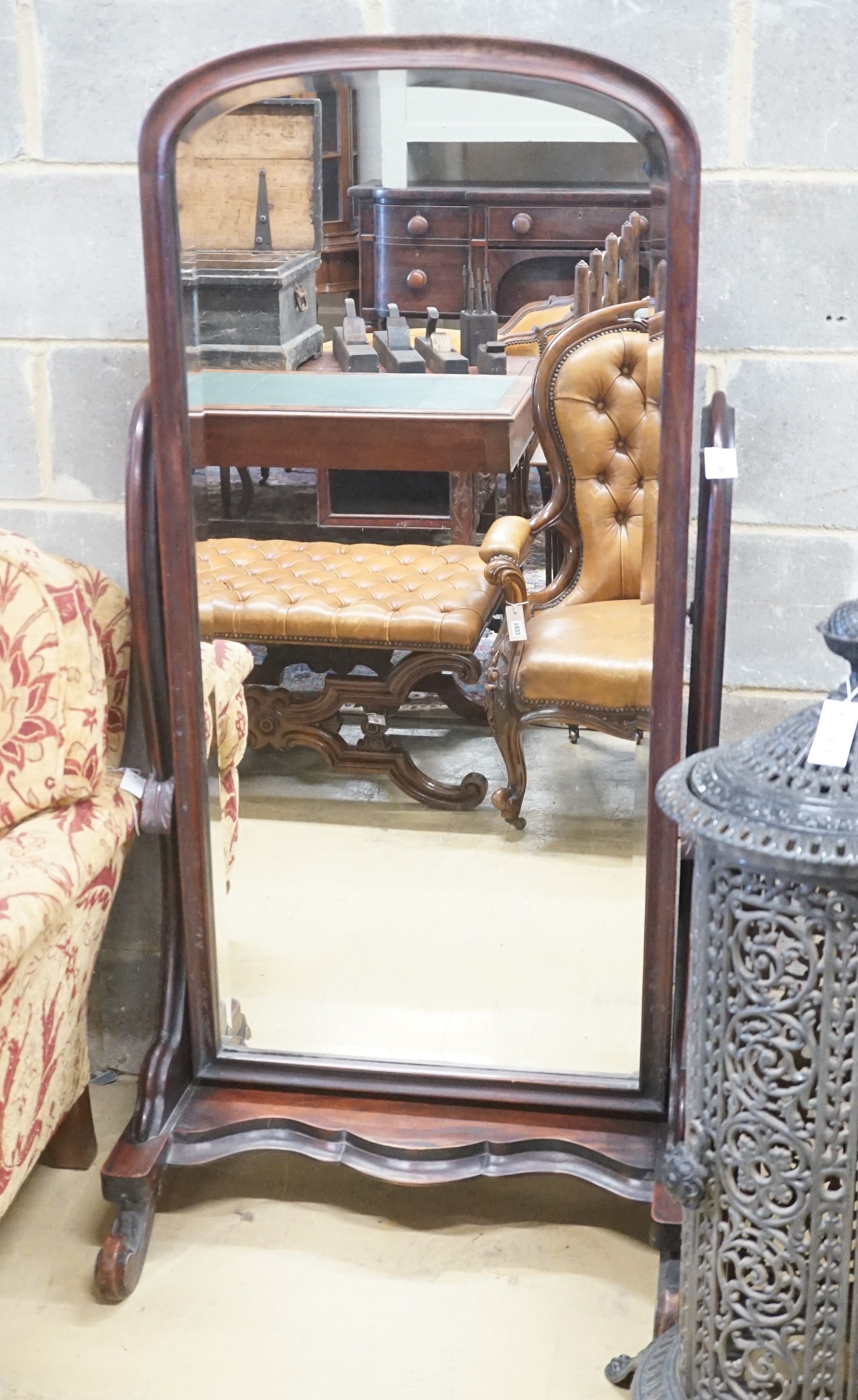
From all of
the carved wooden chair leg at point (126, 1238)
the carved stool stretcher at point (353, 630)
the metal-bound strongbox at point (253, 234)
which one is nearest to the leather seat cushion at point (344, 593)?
the carved stool stretcher at point (353, 630)

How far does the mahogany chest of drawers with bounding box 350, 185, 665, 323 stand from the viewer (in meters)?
1.71

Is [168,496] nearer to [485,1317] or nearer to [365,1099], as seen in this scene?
[365,1099]

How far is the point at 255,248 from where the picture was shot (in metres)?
1.75

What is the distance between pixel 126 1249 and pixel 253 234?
1.28 meters

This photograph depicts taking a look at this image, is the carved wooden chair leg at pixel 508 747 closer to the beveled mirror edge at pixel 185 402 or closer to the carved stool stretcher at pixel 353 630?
the carved stool stretcher at pixel 353 630

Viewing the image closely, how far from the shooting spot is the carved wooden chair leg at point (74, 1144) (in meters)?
2.07

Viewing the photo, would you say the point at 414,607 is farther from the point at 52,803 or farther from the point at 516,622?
the point at 52,803

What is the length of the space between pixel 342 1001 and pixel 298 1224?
308mm

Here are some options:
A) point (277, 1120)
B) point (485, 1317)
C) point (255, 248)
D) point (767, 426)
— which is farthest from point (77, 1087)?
point (767, 426)

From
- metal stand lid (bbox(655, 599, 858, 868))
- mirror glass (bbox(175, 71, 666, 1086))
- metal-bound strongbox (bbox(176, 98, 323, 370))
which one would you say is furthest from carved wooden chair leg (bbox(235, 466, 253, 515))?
metal stand lid (bbox(655, 599, 858, 868))

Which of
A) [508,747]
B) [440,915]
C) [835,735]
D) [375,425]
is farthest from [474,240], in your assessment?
[440,915]

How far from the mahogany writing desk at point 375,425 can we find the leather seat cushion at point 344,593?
2.3 inches

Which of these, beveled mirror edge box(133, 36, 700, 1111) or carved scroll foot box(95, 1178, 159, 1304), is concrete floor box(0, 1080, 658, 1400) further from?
beveled mirror edge box(133, 36, 700, 1111)

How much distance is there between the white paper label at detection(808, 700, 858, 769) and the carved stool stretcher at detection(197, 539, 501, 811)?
573mm
